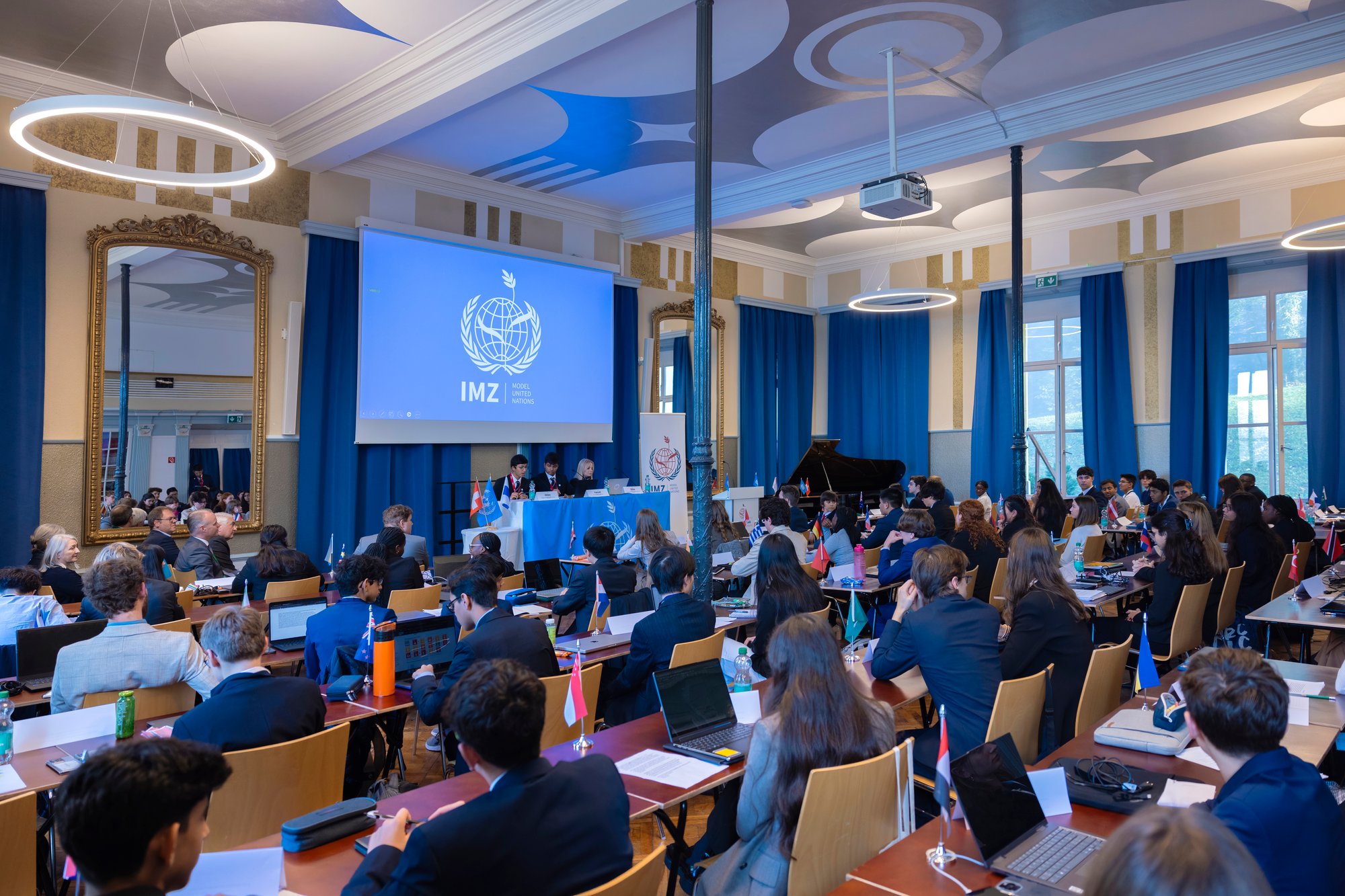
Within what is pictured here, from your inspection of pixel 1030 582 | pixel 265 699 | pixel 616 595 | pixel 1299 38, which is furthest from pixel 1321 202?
pixel 265 699

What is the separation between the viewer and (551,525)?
28.3 feet

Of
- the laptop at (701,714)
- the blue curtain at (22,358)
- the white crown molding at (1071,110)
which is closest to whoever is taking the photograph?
the laptop at (701,714)

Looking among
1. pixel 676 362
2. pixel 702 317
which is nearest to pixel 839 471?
pixel 676 362

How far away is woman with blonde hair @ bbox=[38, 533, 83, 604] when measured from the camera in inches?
191

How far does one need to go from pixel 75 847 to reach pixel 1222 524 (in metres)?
8.55

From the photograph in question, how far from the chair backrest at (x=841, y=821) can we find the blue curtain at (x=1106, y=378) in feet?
33.3

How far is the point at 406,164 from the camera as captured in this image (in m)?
8.88

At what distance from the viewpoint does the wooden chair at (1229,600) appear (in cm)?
524

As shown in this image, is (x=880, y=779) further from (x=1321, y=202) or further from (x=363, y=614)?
(x=1321, y=202)

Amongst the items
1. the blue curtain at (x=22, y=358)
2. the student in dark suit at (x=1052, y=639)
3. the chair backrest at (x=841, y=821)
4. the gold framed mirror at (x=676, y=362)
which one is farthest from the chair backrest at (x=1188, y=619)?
the blue curtain at (x=22, y=358)

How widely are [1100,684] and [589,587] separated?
2624 millimetres

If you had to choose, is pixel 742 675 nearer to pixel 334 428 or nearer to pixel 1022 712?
pixel 1022 712

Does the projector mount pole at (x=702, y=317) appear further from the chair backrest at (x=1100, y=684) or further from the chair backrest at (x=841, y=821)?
the chair backrest at (x=841, y=821)

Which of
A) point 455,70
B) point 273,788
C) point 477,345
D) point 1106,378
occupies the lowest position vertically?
point 273,788
